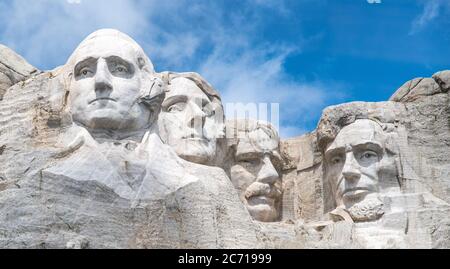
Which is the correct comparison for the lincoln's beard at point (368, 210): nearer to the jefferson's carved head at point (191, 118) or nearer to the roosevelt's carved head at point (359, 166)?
the roosevelt's carved head at point (359, 166)

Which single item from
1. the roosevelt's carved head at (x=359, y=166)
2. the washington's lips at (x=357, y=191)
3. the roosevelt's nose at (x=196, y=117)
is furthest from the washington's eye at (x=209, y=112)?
the washington's lips at (x=357, y=191)

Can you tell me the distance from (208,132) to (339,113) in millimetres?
1360

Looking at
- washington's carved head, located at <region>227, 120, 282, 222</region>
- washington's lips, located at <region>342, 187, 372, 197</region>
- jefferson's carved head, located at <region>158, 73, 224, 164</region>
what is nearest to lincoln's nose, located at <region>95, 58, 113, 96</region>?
jefferson's carved head, located at <region>158, 73, 224, 164</region>

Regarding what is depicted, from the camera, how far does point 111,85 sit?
46.0ft

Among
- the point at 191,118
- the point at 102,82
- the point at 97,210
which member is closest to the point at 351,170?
the point at 191,118

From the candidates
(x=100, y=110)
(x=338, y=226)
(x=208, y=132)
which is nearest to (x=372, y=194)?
(x=338, y=226)

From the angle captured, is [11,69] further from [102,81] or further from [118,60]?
[102,81]

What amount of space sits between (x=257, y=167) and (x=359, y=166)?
40.3 inches

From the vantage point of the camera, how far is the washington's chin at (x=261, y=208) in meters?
15.2

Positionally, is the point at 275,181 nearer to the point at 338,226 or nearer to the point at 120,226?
the point at 338,226

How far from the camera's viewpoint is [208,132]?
1501 cm

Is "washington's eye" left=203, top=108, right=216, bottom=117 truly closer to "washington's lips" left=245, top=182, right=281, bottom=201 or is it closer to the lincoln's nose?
"washington's lips" left=245, top=182, right=281, bottom=201

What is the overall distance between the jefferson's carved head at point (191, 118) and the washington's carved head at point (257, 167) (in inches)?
15.9
